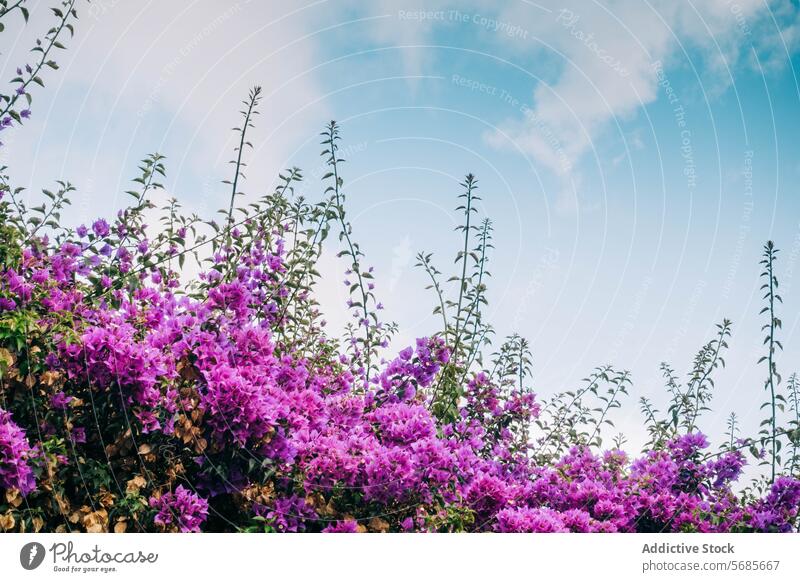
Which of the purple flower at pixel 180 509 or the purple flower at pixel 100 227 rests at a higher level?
the purple flower at pixel 100 227

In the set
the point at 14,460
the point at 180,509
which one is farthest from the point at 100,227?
the point at 180,509

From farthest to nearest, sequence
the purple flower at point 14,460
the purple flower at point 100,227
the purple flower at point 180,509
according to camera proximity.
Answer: the purple flower at point 100,227
the purple flower at point 180,509
the purple flower at point 14,460

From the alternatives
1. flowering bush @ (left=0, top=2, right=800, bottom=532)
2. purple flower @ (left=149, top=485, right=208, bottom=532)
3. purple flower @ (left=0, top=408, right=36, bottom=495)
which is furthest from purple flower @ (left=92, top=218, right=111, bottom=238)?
purple flower @ (left=149, top=485, right=208, bottom=532)

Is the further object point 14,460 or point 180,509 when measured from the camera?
point 180,509

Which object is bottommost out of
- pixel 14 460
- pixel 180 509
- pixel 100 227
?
pixel 180 509

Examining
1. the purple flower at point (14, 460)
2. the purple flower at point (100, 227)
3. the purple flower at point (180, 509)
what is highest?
the purple flower at point (100, 227)

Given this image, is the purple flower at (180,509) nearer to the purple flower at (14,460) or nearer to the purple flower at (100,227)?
the purple flower at (14,460)

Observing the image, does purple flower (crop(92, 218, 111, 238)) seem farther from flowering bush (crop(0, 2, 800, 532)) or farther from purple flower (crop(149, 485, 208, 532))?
purple flower (crop(149, 485, 208, 532))

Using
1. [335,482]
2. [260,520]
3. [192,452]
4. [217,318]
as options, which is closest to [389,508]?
[335,482]

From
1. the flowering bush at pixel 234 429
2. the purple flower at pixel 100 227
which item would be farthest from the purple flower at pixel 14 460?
the purple flower at pixel 100 227

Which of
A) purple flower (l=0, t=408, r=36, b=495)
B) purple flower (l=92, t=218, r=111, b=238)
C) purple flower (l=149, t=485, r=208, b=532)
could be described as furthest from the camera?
purple flower (l=92, t=218, r=111, b=238)

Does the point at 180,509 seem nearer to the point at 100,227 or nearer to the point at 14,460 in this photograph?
the point at 14,460

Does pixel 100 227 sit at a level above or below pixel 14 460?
above
